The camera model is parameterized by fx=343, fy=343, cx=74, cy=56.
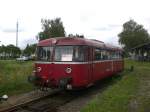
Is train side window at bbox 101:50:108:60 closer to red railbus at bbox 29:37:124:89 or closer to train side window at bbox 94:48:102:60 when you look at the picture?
train side window at bbox 94:48:102:60

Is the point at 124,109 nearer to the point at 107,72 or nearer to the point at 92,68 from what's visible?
the point at 92,68

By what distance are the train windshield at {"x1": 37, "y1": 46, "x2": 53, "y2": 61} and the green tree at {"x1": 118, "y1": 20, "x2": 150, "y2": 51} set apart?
78682mm

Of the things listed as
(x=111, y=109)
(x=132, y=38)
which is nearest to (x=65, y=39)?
(x=111, y=109)

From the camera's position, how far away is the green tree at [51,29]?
2828 inches

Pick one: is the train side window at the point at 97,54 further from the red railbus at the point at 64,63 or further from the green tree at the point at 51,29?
the green tree at the point at 51,29

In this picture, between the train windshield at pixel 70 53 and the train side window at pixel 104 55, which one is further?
the train side window at pixel 104 55

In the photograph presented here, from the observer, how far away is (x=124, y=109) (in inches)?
439

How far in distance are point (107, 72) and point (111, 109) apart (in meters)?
9.49

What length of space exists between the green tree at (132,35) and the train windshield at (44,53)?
78.7 m

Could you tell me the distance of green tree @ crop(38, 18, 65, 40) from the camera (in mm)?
71831

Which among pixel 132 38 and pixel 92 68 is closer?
pixel 92 68

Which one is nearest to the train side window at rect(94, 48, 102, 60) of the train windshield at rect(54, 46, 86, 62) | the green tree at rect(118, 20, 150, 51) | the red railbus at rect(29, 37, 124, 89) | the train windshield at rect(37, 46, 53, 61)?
the red railbus at rect(29, 37, 124, 89)

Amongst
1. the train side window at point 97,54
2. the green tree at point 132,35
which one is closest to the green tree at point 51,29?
the green tree at point 132,35

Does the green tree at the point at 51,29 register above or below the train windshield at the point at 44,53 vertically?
above
